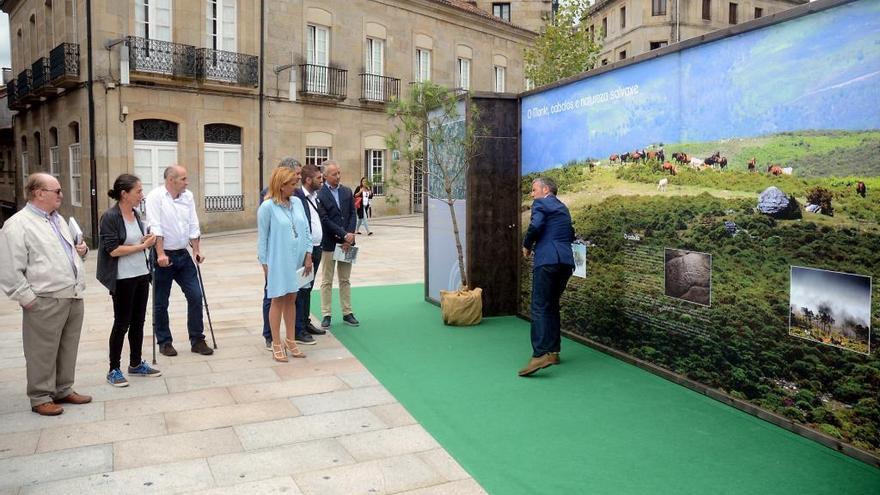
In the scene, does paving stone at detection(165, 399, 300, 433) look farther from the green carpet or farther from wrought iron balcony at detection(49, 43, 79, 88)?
wrought iron balcony at detection(49, 43, 79, 88)

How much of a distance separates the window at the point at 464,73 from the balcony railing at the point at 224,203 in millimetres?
12341

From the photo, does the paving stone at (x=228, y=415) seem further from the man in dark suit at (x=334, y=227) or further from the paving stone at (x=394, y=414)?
the man in dark suit at (x=334, y=227)

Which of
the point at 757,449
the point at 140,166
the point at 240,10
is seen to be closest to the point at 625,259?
the point at 757,449

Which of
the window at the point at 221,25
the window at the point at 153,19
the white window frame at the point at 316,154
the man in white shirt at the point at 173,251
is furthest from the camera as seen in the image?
the white window frame at the point at 316,154

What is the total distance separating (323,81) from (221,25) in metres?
4.12

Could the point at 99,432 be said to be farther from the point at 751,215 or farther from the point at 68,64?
the point at 68,64

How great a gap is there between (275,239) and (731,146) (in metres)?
3.86

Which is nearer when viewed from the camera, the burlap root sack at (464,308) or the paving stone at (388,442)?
the paving stone at (388,442)

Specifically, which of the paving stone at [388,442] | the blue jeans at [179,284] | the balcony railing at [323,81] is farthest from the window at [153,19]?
the paving stone at [388,442]

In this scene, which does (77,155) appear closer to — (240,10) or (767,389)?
(240,10)

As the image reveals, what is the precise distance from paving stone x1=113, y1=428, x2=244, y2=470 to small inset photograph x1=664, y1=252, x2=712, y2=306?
138 inches

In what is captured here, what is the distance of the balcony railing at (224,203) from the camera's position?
22.3 meters

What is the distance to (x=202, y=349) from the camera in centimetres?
697

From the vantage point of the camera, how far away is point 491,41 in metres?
33.0
